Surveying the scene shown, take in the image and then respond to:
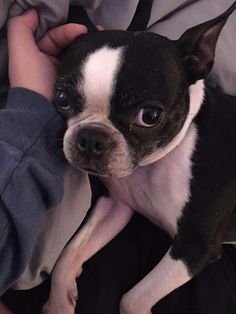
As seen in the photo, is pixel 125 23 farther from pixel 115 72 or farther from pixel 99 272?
pixel 99 272

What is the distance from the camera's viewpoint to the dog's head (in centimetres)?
87

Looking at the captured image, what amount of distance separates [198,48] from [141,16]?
21 centimetres

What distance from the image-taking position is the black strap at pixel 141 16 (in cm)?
111

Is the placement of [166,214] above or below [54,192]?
below

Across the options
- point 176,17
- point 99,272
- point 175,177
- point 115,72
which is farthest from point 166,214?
point 176,17

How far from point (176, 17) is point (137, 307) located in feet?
2.20

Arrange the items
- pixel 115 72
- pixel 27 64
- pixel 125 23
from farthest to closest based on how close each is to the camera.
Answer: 1. pixel 125 23
2. pixel 27 64
3. pixel 115 72

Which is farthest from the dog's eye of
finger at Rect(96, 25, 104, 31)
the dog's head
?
finger at Rect(96, 25, 104, 31)

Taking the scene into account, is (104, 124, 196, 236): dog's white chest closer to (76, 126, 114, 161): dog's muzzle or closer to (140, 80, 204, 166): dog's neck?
(140, 80, 204, 166): dog's neck

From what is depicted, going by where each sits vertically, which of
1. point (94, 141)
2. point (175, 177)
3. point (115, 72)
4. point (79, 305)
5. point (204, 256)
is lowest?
point (79, 305)

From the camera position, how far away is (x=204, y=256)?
1026 mm

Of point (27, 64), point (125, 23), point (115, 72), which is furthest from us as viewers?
point (125, 23)

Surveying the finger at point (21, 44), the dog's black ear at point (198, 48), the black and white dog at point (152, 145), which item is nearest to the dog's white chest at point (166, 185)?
the black and white dog at point (152, 145)

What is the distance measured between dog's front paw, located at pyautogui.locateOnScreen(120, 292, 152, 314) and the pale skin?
24 cm
